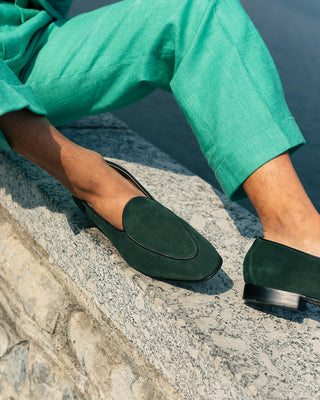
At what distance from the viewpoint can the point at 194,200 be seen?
126 centimetres

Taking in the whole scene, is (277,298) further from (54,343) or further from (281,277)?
(54,343)

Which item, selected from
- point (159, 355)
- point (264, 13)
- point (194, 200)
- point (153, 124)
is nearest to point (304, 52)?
point (264, 13)

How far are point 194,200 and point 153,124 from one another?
3.99 feet

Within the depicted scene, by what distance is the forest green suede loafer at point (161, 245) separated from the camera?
0.82m

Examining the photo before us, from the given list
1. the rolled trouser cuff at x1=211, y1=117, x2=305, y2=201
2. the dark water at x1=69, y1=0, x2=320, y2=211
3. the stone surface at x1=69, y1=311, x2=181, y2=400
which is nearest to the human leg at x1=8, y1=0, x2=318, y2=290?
the rolled trouser cuff at x1=211, y1=117, x2=305, y2=201

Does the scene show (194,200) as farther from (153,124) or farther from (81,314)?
(153,124)

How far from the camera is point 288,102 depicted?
2.72 m

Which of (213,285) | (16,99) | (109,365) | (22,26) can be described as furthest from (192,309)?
(22,26)

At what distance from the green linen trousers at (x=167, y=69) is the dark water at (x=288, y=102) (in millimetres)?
944

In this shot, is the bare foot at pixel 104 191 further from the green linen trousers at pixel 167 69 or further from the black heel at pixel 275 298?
the black heel at pixel 275 298

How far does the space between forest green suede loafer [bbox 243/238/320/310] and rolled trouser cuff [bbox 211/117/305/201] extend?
0.47 ft

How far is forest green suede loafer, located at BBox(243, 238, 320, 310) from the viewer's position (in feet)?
2.55

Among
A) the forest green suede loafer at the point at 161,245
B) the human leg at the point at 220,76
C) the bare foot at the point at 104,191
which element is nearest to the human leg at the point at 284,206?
the human leg at the point at 220,76

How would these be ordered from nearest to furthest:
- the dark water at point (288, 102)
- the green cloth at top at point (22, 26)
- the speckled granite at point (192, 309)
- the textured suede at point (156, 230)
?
the speckled granite at point (192, 309)
the textured suede at point (156, 230)
the green cloth at top at point (22, 26)
the dark water at point (288, 102)
